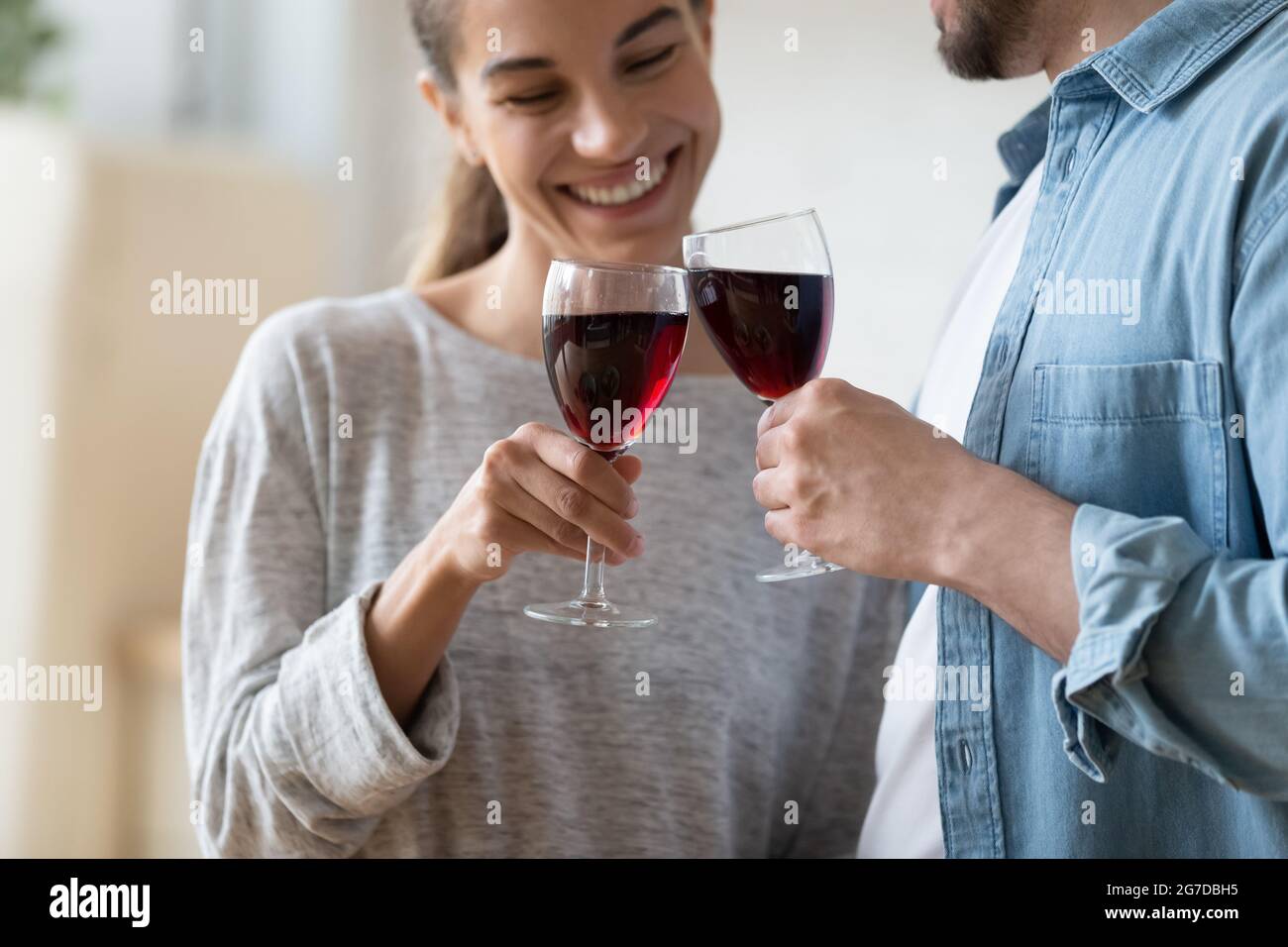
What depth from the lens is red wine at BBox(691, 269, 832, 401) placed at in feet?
3.84

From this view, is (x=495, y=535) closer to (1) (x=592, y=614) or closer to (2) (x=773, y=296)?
(1) (x=592, y=614)

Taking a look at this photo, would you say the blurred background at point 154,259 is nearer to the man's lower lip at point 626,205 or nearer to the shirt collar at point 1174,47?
the man's lower lip at point 626,205

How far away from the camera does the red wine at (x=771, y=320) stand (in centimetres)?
117

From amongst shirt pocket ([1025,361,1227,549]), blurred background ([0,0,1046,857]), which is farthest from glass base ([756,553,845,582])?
blurred background ([0,0,1046,857])

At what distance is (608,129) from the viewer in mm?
1491

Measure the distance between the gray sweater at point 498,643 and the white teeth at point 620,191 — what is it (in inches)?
9.3

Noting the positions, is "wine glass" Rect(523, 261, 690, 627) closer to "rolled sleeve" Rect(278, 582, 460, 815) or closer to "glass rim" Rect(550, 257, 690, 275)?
"glass rim" Rect(550, 257, 690, 275)

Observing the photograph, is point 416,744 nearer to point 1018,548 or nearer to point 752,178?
point 1018,548

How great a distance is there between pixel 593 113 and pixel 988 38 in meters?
0.48

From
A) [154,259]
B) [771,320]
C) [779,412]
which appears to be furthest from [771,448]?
[154,259]

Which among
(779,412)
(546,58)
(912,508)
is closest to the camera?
(912,508)

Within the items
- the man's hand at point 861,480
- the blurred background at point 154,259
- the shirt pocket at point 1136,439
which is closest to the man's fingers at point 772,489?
the man's hand at point 861,480
